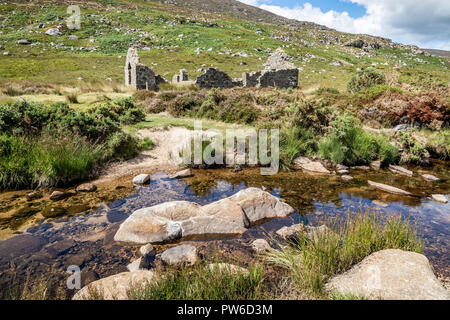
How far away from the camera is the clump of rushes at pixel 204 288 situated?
2.88m

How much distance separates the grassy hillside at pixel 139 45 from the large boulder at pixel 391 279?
22.2m

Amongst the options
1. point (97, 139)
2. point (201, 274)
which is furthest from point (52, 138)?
point (201, 274)

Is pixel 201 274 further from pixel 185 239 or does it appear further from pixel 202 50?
pixel 202 50

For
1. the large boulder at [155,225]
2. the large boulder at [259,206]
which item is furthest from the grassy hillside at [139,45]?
the large boulder at [155,225]

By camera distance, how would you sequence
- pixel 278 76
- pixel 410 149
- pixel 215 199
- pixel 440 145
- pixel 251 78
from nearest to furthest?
pixel 215 199 → pixel 410 149 → pixel 440 145 → pixel 278 76 → pixel 251 78

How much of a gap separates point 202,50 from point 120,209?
51.0 metres

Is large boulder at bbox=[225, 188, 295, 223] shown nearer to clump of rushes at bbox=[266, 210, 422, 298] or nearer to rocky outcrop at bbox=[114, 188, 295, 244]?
rocky outcrop at bbox=[114, 188, 295, 244]

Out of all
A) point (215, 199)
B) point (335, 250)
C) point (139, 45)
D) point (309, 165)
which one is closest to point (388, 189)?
point (309, 165)

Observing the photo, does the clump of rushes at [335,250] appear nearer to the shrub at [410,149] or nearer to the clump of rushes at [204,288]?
the clump of rushes at [204,288]

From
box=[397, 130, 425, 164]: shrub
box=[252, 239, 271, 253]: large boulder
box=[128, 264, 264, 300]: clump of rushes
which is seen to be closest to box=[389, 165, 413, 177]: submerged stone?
box=[397, 130, 425, 164]: shrub

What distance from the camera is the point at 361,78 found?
64.4 ft

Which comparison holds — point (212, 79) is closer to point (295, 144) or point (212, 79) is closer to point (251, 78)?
point (251, 78)

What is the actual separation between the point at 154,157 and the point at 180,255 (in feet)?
20.5

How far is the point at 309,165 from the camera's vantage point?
32.3ft
